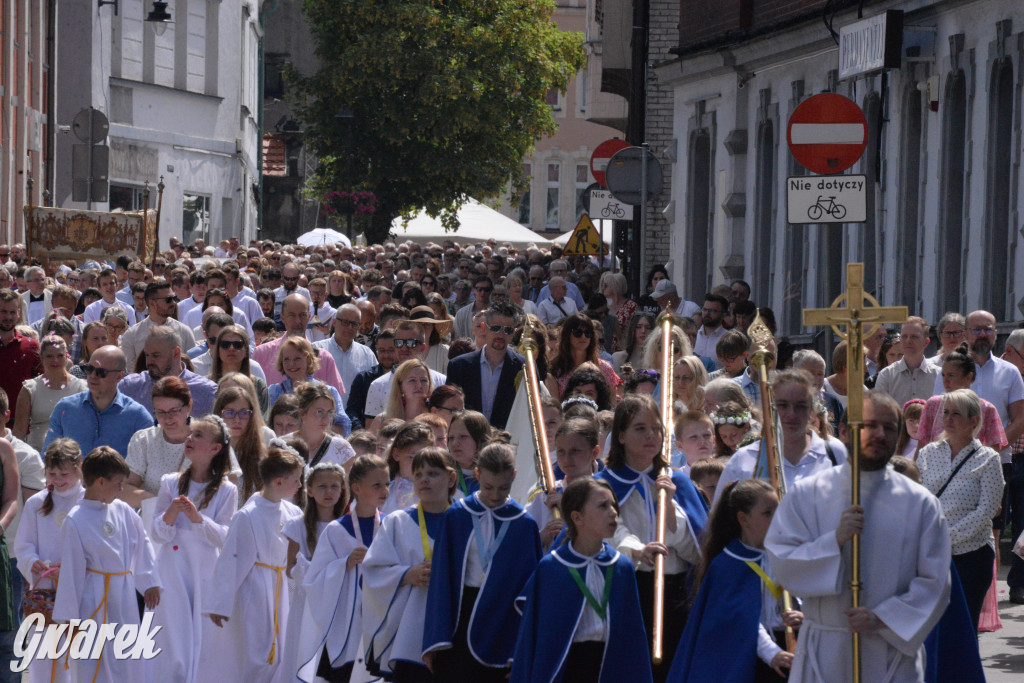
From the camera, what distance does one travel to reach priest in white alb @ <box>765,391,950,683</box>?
6.67 m

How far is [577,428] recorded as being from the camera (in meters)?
8.78

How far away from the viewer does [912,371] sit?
13992 mm

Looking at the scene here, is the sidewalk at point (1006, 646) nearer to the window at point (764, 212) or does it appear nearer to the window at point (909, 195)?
the window at point (909, 195)

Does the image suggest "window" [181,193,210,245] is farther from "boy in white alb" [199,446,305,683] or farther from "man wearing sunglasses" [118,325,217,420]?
"boy in white alb" [199,446,305,683]

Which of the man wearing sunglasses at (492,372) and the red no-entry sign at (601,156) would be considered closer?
the man wearing sunglasses at (492,372)

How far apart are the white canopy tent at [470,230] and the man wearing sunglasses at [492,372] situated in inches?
1581

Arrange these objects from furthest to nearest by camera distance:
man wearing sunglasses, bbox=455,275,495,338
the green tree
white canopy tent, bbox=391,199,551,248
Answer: white canopy tent, bbox=391,199,551,248, the green tree, man wearing sunglasses, bbox=455,275,495,338

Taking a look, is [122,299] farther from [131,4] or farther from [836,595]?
[131,4]

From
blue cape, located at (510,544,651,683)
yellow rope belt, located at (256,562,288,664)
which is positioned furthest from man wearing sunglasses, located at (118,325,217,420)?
blue cape, located at (510,544,651,683)

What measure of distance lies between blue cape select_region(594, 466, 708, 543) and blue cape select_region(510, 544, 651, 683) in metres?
0.82

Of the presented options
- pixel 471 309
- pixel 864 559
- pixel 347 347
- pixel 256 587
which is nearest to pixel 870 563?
pixel 864 559

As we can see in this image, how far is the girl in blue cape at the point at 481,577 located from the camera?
8.38 meters

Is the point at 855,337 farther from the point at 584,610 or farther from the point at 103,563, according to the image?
the point at 103,563

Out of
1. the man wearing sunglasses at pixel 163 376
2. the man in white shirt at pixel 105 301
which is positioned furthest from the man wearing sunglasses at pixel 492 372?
the man in white shirt at pixel 105 301
